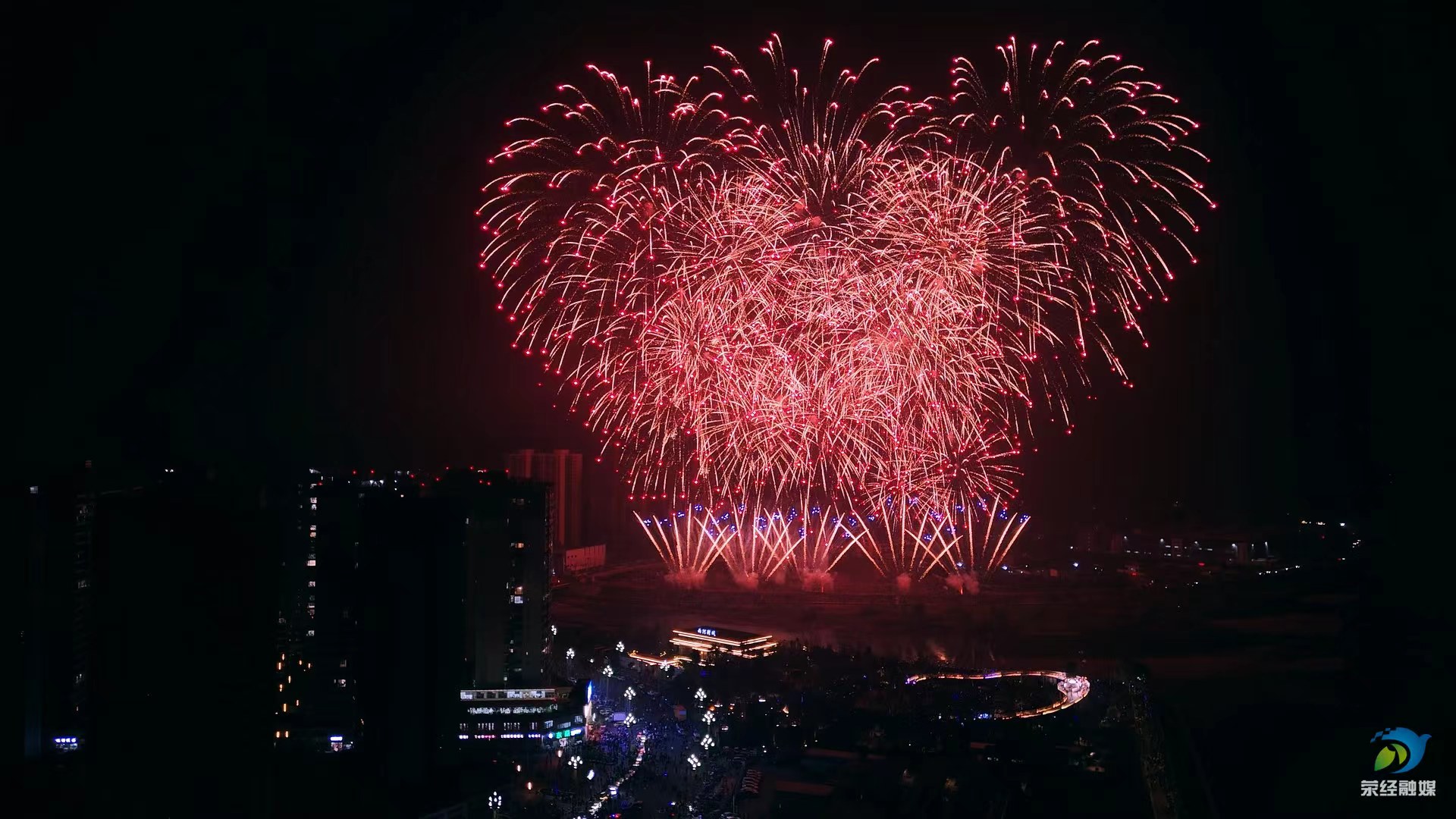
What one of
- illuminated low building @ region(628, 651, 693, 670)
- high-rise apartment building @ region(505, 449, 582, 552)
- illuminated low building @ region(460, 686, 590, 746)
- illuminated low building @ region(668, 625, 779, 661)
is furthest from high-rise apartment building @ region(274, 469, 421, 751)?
→ high-rise apartment building @ region(505, 449, 582, 552)

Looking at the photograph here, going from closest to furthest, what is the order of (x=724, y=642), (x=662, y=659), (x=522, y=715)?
(x=522, y=715)
(x=662, y=659)
(x=724, y=642)

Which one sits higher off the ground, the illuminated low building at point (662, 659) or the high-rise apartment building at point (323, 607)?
the high-rise apartment building at point (323, 607)

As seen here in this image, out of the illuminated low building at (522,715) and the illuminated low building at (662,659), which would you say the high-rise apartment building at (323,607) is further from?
the illuminated low building at (662,659)

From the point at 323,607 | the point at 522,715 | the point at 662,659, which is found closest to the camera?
the point at 522,715

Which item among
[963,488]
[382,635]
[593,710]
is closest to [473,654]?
[593,710]

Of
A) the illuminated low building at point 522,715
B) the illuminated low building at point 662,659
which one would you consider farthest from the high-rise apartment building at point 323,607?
the illuminated low building at point 662,659

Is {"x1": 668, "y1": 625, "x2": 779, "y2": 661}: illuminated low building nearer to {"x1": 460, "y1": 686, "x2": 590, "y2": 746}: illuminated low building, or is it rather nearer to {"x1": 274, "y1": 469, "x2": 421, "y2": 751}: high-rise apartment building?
{"x1": 460, "y1": 686, "x2": 590, "y2": 746}: illuminated low building

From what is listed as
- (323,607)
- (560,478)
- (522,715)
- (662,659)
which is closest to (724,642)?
(662,659)

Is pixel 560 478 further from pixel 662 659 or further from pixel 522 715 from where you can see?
pixel 522 715
